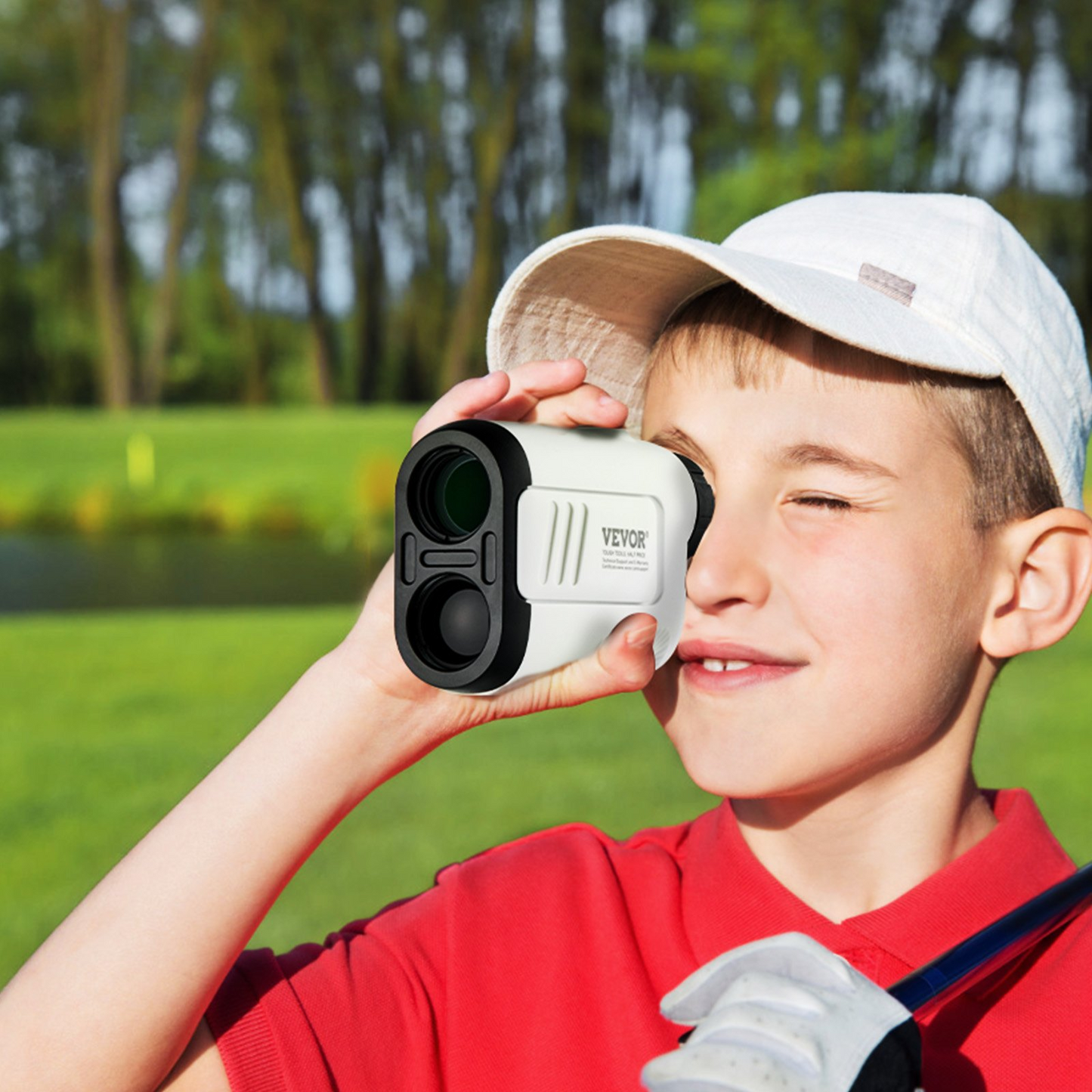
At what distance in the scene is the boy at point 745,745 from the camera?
117 cm

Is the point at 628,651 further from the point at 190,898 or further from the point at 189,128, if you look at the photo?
the point at 189,128

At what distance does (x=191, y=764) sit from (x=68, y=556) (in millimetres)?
6631

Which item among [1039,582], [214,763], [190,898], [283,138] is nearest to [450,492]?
[190,898]

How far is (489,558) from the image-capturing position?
3.45 ft

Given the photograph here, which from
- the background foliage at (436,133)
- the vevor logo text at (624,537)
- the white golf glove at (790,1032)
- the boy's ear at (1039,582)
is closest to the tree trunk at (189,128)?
the background foliage at (436,133)

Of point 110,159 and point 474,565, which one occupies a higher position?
point 474,565

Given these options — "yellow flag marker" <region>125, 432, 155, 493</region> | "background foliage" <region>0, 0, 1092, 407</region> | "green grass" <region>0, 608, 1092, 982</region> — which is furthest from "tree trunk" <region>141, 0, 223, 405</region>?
"green grass" <region>0, 608, 1092, 982</region>

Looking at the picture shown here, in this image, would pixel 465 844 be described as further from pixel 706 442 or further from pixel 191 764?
pixel 706 442

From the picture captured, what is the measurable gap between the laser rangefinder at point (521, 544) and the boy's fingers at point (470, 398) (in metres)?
0.12

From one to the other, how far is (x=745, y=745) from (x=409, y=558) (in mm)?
357

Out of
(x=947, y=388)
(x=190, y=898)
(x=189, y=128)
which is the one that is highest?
(x=947, y=388)

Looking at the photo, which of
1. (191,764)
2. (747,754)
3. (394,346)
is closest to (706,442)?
(747,754)

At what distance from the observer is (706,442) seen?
1280 mm

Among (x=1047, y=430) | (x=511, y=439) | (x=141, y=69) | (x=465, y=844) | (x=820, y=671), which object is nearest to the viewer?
(x=511, y=439)
